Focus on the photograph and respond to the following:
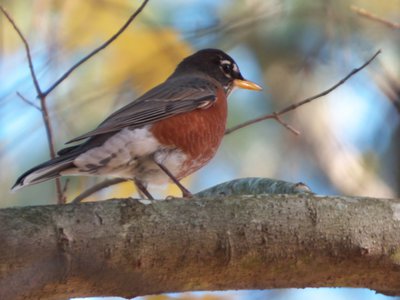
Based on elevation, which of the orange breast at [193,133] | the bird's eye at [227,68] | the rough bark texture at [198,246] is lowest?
the rough bark texture at [198,246]

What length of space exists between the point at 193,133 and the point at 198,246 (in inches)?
74.0

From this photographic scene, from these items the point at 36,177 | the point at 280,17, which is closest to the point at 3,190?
the point at 36,177

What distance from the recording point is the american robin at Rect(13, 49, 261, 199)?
3723mm

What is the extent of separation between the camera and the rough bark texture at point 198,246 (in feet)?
7.11

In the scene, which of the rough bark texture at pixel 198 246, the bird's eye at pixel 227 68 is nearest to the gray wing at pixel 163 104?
the bird's eye at pixel 227 68

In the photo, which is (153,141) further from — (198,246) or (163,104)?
(198,246)

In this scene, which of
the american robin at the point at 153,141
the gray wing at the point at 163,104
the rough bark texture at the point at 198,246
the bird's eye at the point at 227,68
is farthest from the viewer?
the bird's eye at the point at 227,68

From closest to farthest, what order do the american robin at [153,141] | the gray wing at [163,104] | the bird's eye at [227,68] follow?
the american robin at [153,141] < the gray wing at [163,104] < the bird's eye at [227,68]

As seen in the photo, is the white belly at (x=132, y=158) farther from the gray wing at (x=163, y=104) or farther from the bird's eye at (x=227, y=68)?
the bird's eye at (x=227, y=68)

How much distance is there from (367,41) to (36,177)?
3175 mm

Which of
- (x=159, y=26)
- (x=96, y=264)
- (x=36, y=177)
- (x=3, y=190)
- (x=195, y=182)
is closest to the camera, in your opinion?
(x=96, y=264)

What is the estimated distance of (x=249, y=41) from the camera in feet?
21.7

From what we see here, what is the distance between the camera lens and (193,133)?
4.14 m

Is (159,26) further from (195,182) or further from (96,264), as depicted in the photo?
(96,264)
